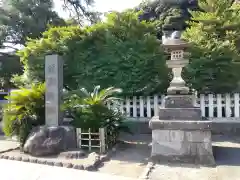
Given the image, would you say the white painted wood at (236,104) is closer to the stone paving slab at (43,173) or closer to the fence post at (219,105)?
the fence post at (219,105)

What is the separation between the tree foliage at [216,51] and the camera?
7801mm

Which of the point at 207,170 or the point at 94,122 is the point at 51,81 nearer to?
the point at 94,122

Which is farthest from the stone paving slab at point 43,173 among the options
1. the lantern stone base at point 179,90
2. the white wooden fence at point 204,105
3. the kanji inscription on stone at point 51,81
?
the white wooden fence at point 204,105

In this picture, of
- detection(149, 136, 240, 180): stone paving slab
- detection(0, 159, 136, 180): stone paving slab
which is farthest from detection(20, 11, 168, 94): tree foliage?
detection(0, 159, 136, 180): stone paving slab

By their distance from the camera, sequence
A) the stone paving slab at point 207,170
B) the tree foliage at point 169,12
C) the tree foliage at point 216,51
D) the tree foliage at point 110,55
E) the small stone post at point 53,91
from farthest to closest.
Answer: the tree foliage at point 169,12
the tree foliage at point 110,55
the tree foliage at point 216,51
the small stone post at point 53,91
the stone paving slab at point 207,170

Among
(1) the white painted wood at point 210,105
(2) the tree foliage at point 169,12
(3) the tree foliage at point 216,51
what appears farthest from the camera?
(2) the tree foliage at point 169,12

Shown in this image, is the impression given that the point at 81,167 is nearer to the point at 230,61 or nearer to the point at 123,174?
the point at 123,174

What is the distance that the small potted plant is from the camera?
20.8 feet

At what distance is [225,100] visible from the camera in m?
7.99

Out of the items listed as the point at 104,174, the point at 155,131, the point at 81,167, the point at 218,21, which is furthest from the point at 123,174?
the point at 218,21

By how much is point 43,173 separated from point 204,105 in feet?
18.7

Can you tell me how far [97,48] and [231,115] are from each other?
5.34 meters

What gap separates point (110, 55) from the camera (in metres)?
8.61

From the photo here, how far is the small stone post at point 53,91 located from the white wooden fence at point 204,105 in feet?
7.04
